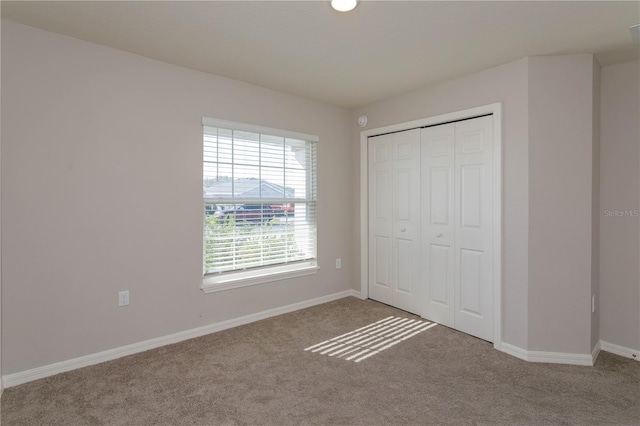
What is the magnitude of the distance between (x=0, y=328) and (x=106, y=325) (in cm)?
61

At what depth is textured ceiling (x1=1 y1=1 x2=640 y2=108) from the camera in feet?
6.74

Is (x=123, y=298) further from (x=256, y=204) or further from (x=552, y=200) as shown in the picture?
(x=552, y=200)

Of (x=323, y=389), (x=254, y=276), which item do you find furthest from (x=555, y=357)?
(x=254, y=276)

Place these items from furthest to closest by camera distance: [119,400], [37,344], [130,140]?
[130,140]
[37,344]
[119,400]

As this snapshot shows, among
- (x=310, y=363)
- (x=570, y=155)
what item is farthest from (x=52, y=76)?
(x=570, y=155)

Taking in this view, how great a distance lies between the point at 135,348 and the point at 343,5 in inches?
116

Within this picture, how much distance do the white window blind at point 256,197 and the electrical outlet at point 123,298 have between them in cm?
70

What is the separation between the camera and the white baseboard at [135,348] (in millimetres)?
2316

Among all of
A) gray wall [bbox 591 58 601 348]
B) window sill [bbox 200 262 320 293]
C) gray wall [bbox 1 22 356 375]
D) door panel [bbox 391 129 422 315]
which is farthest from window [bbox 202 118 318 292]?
gray wall [bbox 591 58 601 348]

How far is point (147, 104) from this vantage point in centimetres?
279

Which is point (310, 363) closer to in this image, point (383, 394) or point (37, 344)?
point (383, 394)

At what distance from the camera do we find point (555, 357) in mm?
2658

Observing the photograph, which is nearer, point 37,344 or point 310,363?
point 37,344

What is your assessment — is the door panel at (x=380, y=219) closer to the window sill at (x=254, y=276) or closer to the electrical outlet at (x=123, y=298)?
the window sill at (x=254, y=276)
